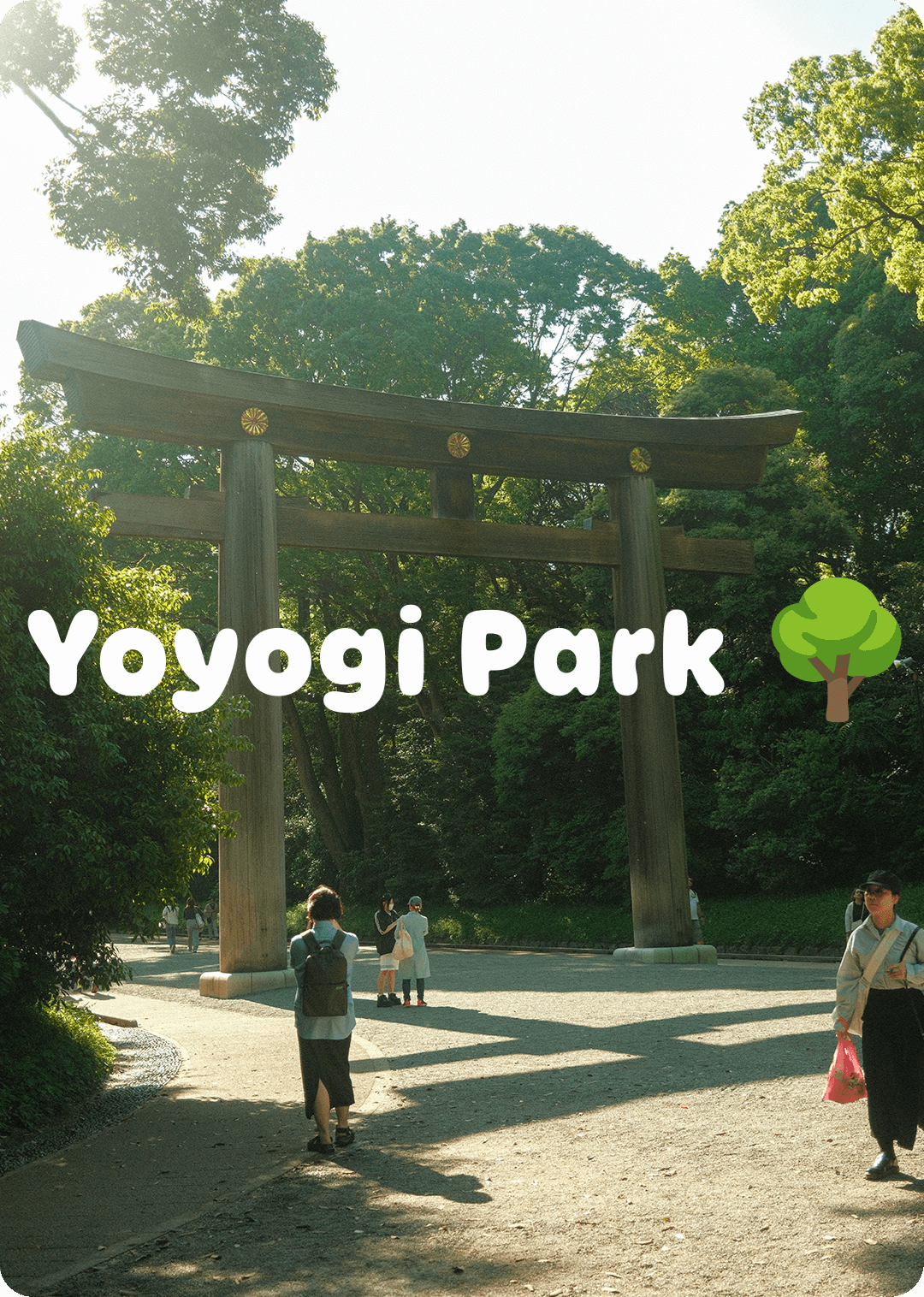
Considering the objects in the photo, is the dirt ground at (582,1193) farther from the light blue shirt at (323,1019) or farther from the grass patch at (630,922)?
the grass patch at (630,922)

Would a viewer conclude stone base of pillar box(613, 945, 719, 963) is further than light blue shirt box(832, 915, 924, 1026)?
Yes

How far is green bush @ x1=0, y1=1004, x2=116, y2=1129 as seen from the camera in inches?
328

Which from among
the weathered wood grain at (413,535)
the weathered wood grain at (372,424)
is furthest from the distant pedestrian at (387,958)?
the weathered wood grain at (372,424)

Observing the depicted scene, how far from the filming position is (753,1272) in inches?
183

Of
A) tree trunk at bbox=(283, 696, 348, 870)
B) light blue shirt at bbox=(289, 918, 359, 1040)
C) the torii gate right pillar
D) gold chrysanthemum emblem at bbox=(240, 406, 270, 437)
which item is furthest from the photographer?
tree trunk at bbox=(283, 696, 348, 870)

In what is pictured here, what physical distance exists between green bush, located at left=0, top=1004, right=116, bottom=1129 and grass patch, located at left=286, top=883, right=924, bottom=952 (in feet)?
47.7

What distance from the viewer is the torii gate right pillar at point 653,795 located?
58.3ft

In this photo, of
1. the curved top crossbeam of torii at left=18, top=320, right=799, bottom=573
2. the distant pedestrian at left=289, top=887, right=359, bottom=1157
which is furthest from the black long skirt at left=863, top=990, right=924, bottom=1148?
the curved top crossbeam of torii at left=18, top=320, right=799, bottom=573

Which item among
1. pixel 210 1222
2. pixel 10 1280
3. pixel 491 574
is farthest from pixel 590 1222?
pixel 491 574

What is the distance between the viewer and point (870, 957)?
6.37m

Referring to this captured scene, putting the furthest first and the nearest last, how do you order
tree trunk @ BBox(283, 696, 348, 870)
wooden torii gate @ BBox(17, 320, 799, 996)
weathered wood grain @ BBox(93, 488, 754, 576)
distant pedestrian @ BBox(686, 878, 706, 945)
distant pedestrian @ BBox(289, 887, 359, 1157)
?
tree trunk @ BBox(283, 696, 348, 870) < distant pedestrian @ BBox(686, 878, 706, 945) < weathered wood grain @ BBox(93, 488, 754, 576) < wooden torii gate @ BBox(17, 320, 799, 996) < distant pedestrian @ BBox(289, 887, 359, 1157)

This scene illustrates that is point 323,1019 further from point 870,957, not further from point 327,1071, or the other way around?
point 870,957

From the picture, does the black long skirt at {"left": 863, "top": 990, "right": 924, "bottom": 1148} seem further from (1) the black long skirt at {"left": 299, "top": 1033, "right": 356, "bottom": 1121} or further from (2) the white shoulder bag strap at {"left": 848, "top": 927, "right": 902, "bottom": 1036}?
(1) the black long skirt at {"left": 299, "top": 1033, "right": 356, "bottom": 1121}

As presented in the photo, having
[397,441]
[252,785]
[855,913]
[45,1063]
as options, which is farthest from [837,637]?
[45,1063]
